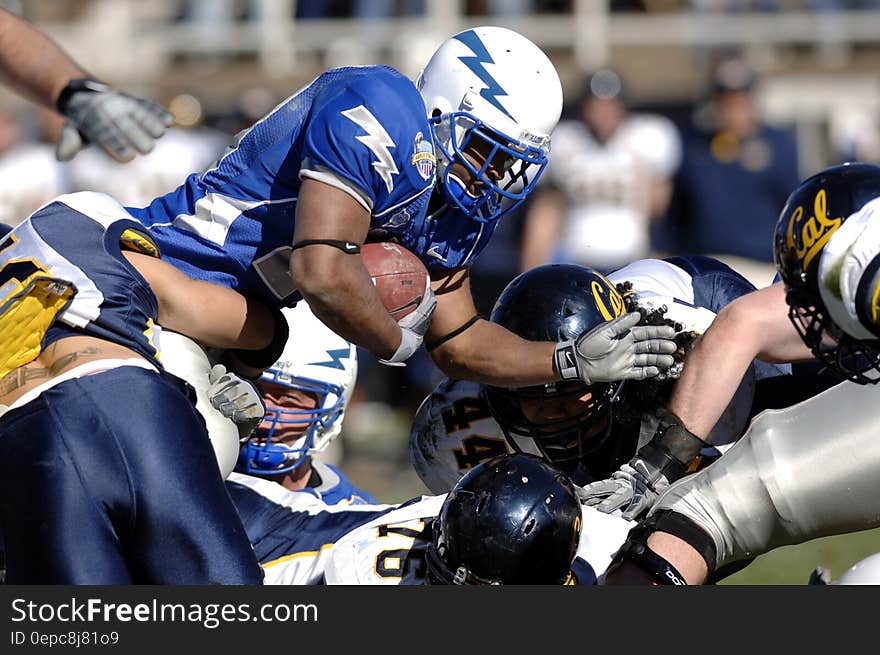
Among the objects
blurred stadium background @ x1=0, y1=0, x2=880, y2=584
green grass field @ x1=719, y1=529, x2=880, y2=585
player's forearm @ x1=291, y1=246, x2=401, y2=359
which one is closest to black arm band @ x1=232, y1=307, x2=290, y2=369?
player's forearm @ x1=291, y1=246, x2=401, y2=359

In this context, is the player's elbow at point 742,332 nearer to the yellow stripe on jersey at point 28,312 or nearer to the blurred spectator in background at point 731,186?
the yellow stripe on jersey at point 28,312

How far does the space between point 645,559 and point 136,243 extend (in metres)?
1.49

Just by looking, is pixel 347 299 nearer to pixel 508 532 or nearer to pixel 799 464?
pixel 508 532

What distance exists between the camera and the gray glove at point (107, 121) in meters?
3.24

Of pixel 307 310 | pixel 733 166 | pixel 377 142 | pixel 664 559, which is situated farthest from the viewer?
pixel 733 166

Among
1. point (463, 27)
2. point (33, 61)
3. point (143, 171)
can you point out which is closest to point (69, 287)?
point (33, 61)

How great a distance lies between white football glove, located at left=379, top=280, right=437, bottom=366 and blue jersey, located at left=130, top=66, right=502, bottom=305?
27cm

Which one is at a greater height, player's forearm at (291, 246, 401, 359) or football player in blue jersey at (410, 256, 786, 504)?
player's forearm at (291, 246, 401, 359)

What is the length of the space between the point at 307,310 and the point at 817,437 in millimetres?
2136

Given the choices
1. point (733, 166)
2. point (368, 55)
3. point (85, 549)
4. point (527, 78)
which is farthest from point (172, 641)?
point (368, 55)

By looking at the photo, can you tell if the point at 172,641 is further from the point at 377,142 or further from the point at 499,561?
the point at 377,142

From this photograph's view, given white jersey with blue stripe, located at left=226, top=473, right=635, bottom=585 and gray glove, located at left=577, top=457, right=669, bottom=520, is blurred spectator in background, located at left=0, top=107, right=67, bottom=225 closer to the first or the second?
white jersey with blue stripe, located at left=226, top=473, right=635, bottom=585

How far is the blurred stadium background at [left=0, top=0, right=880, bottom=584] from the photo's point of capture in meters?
11.7

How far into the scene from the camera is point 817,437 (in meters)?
3.37
